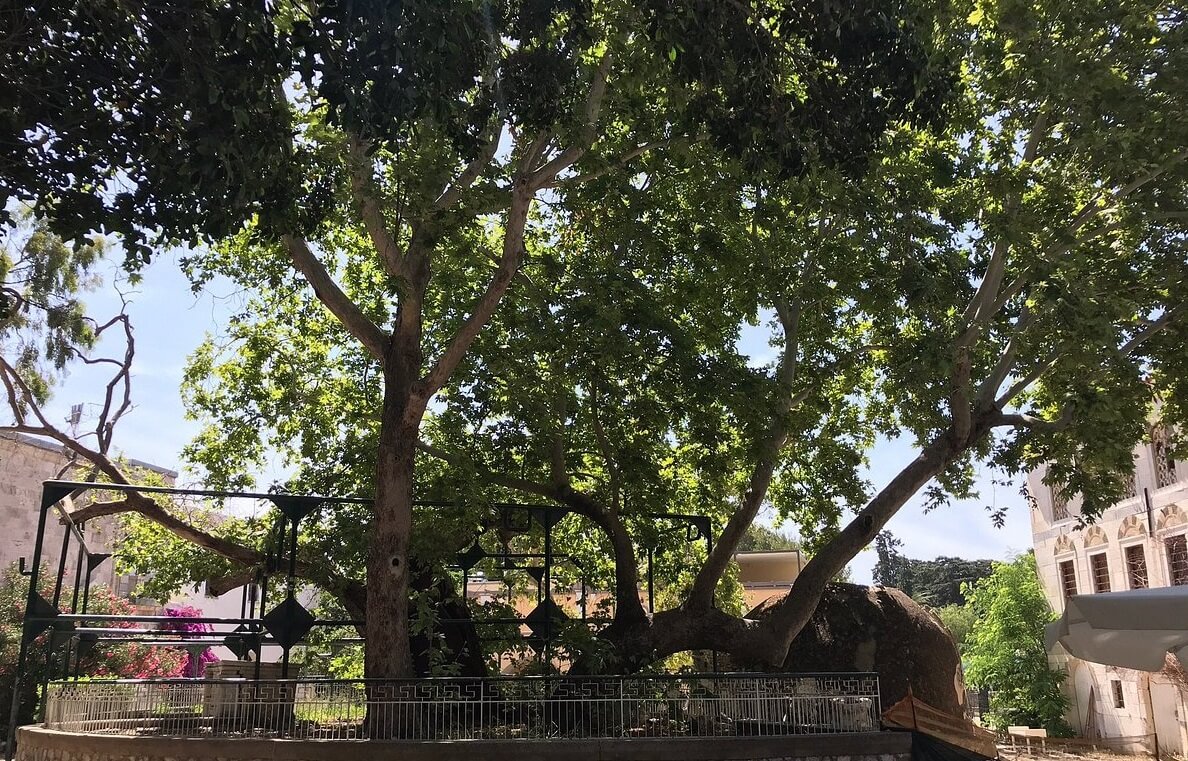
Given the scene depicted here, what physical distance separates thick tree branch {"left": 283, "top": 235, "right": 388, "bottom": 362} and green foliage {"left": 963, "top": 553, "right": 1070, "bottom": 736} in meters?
25.3

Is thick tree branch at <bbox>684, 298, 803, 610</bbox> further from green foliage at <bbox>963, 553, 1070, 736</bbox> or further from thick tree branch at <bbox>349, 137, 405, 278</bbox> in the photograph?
green foliage at <bbox>963, 553, 1070, 736</bbox>

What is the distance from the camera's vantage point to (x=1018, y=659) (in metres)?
30.5

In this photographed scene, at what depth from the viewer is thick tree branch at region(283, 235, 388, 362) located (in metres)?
11.5

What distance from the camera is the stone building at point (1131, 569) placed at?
2370 cm

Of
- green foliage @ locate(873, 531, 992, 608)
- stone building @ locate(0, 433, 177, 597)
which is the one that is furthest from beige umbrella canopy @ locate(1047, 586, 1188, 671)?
green foliage @ locate(873, 531, 992, 608)

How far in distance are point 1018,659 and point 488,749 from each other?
26.3 m

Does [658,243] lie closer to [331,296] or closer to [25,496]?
[331,296]

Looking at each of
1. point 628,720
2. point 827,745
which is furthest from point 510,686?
point 827,745

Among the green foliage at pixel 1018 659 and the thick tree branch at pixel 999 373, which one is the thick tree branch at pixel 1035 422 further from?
the green foliage at pixel 1018 659

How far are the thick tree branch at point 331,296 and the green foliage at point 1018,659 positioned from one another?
25336mm

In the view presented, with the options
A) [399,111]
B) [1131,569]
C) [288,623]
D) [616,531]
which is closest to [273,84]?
[399,111]

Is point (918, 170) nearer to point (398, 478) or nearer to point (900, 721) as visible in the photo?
point (900, 721)

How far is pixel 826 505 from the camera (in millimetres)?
15727

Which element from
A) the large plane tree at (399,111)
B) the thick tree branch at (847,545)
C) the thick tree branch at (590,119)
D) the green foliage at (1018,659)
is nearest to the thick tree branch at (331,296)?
the large plane tree at (399,111)
